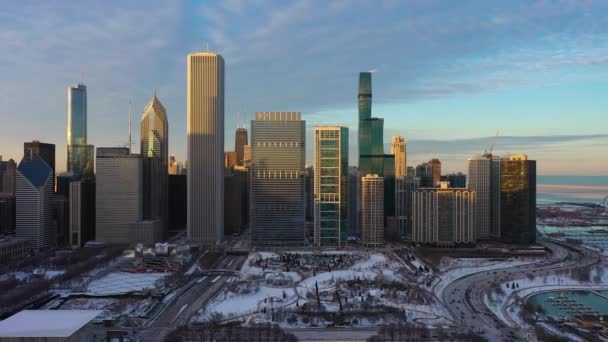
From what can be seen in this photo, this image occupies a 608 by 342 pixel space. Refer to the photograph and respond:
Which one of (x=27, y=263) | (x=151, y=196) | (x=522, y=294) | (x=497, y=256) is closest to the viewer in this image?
(x=522, y=294)

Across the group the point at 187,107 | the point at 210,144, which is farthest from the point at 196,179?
the point at 187,107

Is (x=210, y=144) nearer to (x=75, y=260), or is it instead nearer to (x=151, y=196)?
(x=151, y=196)

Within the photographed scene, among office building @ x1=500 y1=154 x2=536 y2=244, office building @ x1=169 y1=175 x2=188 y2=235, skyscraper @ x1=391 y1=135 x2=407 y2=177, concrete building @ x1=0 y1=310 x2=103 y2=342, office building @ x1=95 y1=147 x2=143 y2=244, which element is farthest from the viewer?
skyscraper @ x1=391 y1=135 x2=407 y2=177

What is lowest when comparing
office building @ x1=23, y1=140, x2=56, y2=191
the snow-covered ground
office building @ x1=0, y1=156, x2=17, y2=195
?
the snow-covered ground

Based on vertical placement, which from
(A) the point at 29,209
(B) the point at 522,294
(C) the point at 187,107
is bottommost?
(B) the point at 522,294

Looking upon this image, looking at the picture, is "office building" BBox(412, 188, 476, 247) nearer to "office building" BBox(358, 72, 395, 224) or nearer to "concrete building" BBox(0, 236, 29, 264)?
"office building" BBox(358, 72, 395, 224)

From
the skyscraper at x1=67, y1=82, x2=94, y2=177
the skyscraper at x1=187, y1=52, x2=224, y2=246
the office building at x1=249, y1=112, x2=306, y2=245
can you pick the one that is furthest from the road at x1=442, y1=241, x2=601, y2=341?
the skyscraper at x1=67, y1=82, x2=94, y2=177
